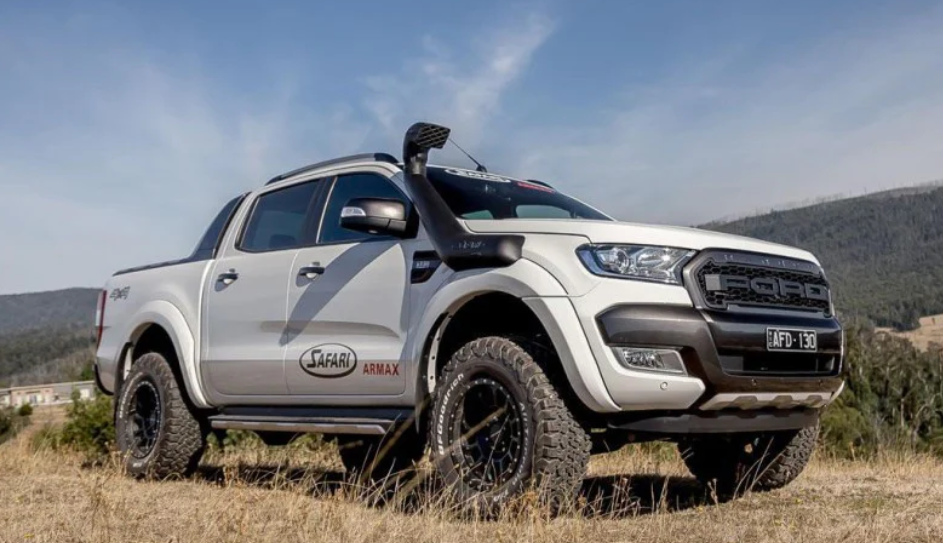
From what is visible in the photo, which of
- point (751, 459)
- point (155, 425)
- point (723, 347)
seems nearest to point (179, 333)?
point (155, 425)

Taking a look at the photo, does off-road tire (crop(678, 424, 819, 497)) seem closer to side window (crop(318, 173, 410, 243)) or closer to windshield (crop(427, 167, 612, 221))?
windshield (crop(427, 167, 612, 221))

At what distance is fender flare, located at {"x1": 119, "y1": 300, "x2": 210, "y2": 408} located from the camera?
6605mm

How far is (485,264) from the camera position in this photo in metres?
4.72

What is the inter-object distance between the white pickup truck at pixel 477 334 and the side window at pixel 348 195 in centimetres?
2

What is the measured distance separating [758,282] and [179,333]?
13.2 ft

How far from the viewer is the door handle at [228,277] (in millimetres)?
6441

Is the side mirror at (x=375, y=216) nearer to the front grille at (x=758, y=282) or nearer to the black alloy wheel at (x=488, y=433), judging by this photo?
the black alloy wheel at (x=488, y=433)

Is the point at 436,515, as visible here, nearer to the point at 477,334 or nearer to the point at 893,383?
the point at 477,334

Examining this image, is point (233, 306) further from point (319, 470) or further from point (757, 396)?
point (757, 396)

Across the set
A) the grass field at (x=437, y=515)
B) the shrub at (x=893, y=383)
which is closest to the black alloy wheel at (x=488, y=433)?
the grass field at (x=437, y=515)

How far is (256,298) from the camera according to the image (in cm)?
616

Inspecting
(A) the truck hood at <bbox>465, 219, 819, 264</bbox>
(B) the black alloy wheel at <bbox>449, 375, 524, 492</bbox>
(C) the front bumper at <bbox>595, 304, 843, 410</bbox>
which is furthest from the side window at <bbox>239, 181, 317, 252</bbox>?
(C) the front bumper at <bbox>595, 304, 843, 410</bbox>

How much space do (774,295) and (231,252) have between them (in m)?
3.73

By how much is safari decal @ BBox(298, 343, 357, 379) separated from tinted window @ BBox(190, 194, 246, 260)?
1530 millimetres
